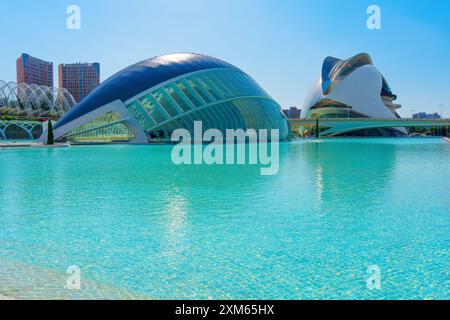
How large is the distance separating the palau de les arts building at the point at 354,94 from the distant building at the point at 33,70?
10827 centimetres

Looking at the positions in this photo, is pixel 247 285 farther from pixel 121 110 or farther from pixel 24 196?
pixel 121 110

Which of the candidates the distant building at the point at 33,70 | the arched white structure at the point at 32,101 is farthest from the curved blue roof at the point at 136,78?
the distant building at the point at 33,70

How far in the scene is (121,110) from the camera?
4106 centimetres

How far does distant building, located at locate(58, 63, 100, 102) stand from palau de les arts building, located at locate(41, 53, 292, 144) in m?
118

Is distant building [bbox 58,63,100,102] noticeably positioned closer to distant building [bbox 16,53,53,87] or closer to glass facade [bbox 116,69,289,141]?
distant building [bbox 16,53,53,87]

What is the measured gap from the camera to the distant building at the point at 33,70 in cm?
14938

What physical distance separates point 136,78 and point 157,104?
3.95 metres

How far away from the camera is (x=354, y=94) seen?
91562 millimetres

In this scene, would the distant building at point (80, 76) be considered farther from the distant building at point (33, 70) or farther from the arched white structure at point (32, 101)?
the arched white structure at point (32, 101)

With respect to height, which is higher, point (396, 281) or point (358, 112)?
point (358, 112)

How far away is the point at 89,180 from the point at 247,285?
1031 cm

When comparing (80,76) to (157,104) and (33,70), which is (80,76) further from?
(157,104)
